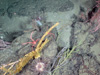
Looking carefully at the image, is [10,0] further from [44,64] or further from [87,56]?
[87,56]

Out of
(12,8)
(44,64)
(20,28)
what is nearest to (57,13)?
(20,28)

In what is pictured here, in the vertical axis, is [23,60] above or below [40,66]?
above

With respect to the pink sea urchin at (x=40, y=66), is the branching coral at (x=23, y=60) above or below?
above

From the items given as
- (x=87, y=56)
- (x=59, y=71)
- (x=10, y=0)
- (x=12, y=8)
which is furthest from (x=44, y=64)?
(x=10, y=0)

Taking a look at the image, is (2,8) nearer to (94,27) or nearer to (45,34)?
(45,34)

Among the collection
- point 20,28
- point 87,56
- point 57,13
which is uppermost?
point 57,13

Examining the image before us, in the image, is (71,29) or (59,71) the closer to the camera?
(59,71)

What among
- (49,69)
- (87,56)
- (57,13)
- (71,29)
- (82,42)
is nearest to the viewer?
(49,69)

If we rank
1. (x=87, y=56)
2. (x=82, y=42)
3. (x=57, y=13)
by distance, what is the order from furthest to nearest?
(x=57, y=13)
(x=82, y=42)
(x=87, y=56)

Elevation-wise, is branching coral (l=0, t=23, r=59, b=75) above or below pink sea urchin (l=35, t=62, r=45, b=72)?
above

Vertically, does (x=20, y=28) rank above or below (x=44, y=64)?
above
